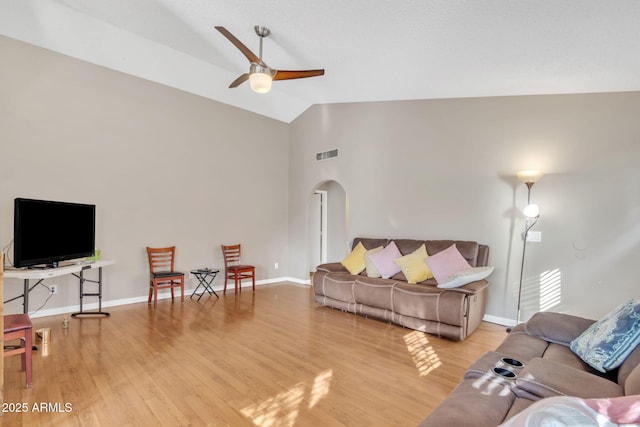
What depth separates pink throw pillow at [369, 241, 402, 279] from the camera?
447 cm

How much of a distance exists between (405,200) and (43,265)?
466 centimetres

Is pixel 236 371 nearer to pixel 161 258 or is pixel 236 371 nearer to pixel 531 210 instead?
pixel 161 258

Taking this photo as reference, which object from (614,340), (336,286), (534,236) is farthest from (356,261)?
(614,340)

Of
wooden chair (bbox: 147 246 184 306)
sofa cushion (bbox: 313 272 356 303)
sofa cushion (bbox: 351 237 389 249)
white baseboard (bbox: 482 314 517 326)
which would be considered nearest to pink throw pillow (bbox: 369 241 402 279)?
sofa cushion (bbox: 351 237 389 249)

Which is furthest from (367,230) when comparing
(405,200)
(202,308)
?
(202,308)

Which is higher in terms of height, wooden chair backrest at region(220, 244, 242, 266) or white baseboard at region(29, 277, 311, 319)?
wooden chair backrest at region(220, 244, 242, 266)

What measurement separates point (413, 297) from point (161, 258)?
12.4 feet

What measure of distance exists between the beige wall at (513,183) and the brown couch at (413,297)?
0.93 ft

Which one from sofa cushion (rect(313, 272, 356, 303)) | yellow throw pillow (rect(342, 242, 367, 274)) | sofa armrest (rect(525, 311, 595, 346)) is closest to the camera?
sofa armrest (rect(525, 311, 595, 346))

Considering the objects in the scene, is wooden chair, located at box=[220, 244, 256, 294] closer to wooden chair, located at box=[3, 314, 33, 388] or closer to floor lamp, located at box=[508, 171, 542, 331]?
wooden chair, located at box=[3, 314, 33, 388]

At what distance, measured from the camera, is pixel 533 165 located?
152 inches

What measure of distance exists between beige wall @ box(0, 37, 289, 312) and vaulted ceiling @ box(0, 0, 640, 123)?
37 centimetres

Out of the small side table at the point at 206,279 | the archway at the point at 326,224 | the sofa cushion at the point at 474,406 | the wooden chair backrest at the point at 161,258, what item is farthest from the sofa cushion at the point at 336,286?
the sofa cushion at the point at 474,406

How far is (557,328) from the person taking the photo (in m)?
2.34
